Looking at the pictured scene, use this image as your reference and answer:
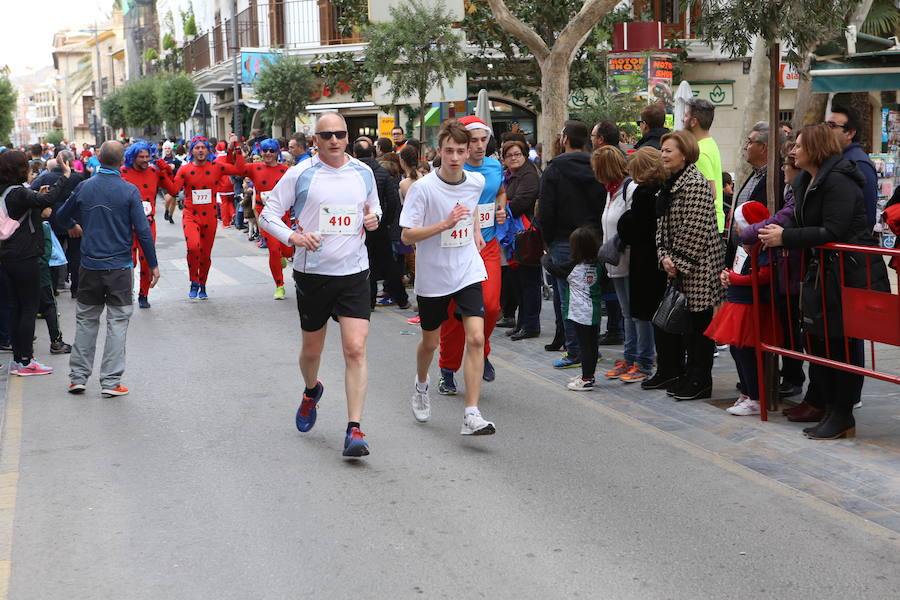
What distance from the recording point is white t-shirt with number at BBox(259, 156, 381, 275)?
641cm

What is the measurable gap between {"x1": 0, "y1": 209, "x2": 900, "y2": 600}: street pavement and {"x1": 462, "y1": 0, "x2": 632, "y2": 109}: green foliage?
18.3m

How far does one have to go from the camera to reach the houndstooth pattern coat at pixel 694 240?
749cm

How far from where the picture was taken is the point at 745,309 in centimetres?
719

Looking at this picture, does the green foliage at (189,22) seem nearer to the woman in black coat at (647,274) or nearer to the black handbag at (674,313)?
the woman in black coat at (647,274)

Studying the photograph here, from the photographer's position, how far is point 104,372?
328 inches

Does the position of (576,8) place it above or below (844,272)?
above

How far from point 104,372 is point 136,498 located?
9.37 feet

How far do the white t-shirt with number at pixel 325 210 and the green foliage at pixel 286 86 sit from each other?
81.1ft

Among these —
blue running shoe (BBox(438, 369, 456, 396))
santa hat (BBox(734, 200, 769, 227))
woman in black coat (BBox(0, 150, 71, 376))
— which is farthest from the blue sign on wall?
santa hat (BBox(734, 200, 769, 227))

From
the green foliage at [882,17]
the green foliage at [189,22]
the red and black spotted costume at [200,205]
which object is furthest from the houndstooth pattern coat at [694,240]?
the green foliage at [189,22]

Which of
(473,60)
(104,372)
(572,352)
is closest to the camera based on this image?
(104,372)

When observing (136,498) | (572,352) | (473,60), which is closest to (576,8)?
(473,60)

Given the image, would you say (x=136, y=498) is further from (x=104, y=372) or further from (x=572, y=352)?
(x=572, y=352)

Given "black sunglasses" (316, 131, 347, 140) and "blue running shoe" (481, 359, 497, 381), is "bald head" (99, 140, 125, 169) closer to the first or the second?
"black sunglasses" (316, 131, 347, 140)
